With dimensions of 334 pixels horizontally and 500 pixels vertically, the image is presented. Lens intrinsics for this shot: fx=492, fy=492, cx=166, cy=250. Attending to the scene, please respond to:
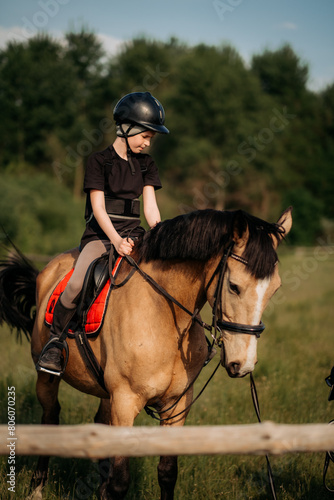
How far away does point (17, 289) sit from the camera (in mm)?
5762

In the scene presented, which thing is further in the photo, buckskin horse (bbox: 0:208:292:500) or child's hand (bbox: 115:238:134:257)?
child's hand (bbox: 115:238:134:257)

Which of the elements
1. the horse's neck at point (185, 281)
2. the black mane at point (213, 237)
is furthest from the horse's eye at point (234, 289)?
the horse's neck at point (185, 281)

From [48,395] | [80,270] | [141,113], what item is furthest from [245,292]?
[48,395]

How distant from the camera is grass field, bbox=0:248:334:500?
4.68m

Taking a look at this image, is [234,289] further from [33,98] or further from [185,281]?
[33,98]

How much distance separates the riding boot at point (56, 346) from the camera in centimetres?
415

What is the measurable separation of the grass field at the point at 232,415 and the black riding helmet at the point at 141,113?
10.7 feet

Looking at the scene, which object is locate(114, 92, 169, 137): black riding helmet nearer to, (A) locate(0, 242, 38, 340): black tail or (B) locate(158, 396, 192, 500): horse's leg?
(B) locate(158, 396, 192, 500): horse's leg

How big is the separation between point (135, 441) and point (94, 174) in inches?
89.9

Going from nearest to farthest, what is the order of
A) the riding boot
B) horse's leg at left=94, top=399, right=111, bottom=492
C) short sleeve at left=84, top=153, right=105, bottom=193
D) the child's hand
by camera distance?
the child's hand < short sleeve at left=84, top=153, right=105, bottom=193 < the riding boot < horse's leg at left=94, top=399, right=111, bottom=492

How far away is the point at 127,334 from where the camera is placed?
3.64m

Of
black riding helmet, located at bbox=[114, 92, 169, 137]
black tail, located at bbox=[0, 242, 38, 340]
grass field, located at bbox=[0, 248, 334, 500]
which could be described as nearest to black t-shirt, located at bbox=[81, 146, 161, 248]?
black riding helmet, located at bbox=[114, 92, 169, 137]

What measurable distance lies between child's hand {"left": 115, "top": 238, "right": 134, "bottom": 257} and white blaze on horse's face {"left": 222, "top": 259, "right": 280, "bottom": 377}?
2.98 feet

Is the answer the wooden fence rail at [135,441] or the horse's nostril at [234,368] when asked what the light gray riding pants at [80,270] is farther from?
the wooden fence rail at [135,441]
